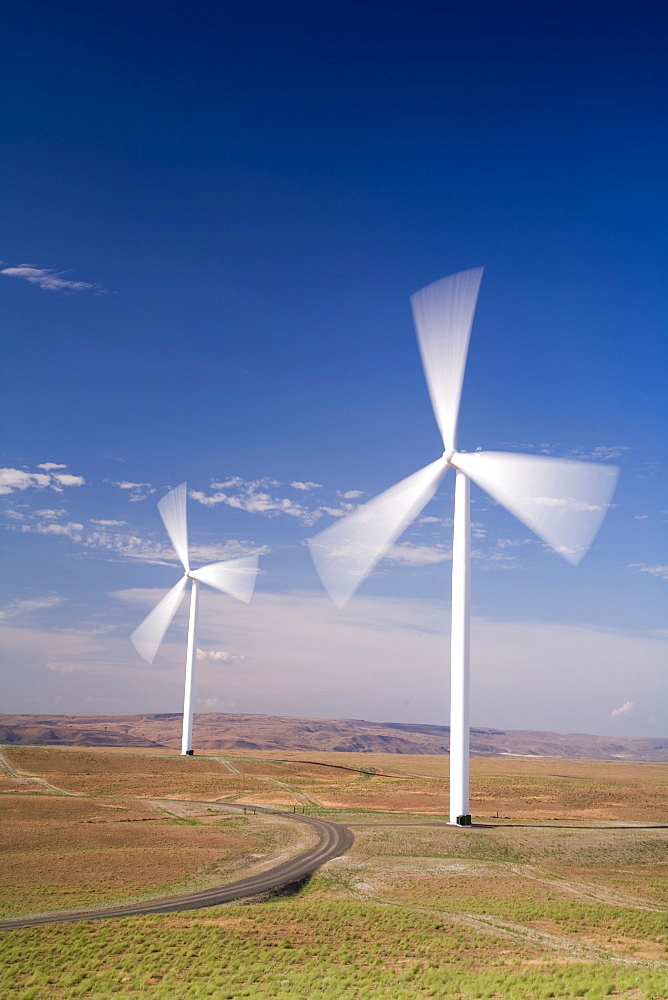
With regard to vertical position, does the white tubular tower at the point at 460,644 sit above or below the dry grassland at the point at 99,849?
above

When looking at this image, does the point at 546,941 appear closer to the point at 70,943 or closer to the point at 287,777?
the point at 70,943

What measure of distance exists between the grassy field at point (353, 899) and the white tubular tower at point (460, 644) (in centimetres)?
425

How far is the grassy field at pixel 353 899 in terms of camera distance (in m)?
25.7

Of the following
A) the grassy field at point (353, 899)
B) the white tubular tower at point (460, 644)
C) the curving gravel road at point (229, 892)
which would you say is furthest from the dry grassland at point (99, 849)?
the white tubular tower at point (460, 644)

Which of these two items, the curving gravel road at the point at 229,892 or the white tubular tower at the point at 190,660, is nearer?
the curving gravel road at the point at 229,892

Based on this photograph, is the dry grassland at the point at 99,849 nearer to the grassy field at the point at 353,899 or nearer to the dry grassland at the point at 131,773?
the grassy field at the point at 353,899

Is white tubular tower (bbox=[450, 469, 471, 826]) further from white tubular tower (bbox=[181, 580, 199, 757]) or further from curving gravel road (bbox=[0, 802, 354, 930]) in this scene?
white tubular tower (bbox=[181, 580, 199, 757])

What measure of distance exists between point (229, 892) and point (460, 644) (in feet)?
77.5

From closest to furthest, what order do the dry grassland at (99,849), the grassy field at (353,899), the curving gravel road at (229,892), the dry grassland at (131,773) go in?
1. the grassy field at (353,899)
2. the curving gravel road at (229,892)
3. the dry grassland at (99,849)
4. the dry grassland at (131,773)

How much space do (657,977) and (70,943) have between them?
71.9ft

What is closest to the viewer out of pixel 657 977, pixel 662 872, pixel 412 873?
pixel 657 977

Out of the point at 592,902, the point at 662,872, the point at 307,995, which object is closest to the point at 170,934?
the point at 307,995

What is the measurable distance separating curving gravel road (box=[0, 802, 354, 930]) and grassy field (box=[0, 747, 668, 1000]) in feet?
4.33

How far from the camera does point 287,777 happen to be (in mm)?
90188
